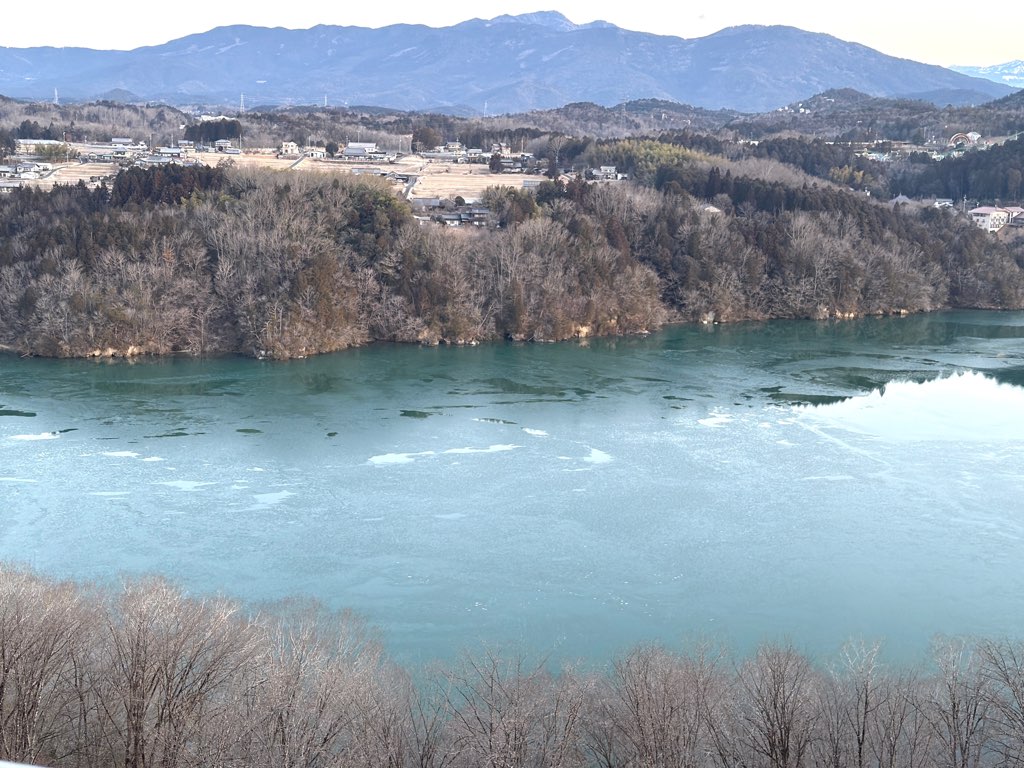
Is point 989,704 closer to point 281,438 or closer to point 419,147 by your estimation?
point 281,438

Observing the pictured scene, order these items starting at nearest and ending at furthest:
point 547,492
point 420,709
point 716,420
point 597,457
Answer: point 420,709, point 547,492, point 597,457, point 716,420

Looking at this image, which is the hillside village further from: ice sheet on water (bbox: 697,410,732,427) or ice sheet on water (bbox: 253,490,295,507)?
ice sheet on water (bbox: 253,490,295,507)

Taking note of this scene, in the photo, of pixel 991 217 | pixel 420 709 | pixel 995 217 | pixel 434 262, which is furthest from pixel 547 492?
pixel 995 217

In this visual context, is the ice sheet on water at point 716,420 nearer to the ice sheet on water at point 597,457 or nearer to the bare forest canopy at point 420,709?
the ice sheet on water at point 597,457

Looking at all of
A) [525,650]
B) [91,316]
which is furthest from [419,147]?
[525,650]

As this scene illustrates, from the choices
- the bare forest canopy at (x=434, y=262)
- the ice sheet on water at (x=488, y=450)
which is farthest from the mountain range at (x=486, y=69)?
the ice sheet on water at (x=488, y=450)

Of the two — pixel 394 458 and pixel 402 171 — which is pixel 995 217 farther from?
pixel 394 458
